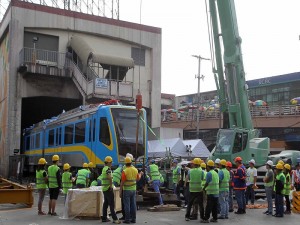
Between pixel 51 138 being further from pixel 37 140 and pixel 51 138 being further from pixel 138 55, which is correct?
pixel 138 55

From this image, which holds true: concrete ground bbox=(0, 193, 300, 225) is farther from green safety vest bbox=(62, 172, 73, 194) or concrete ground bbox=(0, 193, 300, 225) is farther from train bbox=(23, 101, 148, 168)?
train bbox=(23, 101, 148, 168)

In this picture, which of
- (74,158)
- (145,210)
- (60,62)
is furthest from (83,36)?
(145,210)

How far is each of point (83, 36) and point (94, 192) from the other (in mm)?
22162

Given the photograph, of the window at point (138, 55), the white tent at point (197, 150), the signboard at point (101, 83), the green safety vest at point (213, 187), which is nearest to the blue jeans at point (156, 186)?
the green safety vest at point (213, 187)

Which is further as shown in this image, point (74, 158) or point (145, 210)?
point (74, 158)

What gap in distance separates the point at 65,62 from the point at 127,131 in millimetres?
Answer: 15824

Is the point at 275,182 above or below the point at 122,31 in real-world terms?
below

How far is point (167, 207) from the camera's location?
533 inches

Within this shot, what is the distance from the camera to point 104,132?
1639 centimetres

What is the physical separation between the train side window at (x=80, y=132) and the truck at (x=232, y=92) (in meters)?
5.89

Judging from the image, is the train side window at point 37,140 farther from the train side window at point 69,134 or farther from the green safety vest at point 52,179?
the green safety vest at point 52,179

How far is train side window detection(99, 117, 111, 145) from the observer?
16.2m

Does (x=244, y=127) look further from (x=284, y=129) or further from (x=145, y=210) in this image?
(x=284, y=129)

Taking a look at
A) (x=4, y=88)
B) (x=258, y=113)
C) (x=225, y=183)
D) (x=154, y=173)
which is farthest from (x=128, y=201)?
(x=258, y=113)
